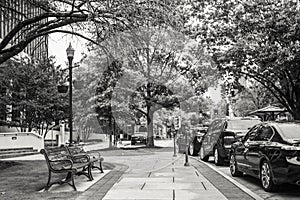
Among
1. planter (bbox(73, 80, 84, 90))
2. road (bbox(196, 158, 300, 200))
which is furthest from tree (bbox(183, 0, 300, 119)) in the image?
planter (bbox(73, 80, 84, 90))

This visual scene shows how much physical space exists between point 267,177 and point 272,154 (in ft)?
2.14

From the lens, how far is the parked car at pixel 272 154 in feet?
27.5

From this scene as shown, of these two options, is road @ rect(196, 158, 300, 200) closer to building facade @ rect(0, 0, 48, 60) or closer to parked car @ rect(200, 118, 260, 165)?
parked car @ rect(200, 118, 260, 165)

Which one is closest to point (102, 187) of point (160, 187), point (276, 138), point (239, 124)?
point (160, 187)

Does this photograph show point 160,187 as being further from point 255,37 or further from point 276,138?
point 255,37

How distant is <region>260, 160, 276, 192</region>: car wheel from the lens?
29.7ft

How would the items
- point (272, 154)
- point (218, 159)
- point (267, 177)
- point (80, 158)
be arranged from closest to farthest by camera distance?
1. point (272, 154)
2. point (267, 177)
3. point (80, 158)
4. point (218, 159)

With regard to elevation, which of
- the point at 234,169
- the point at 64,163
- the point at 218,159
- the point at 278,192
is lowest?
the point at 278,192

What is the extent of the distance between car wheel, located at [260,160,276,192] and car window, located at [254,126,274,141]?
0.62 meters

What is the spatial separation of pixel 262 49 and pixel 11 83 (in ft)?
48.7

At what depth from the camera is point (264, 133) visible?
10.1 metres

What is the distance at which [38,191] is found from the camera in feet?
31.2

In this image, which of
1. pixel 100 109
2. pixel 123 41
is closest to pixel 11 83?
pixel 100 109

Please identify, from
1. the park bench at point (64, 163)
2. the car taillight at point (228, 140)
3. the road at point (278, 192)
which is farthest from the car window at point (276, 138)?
the car taillight at point (228, 140)
